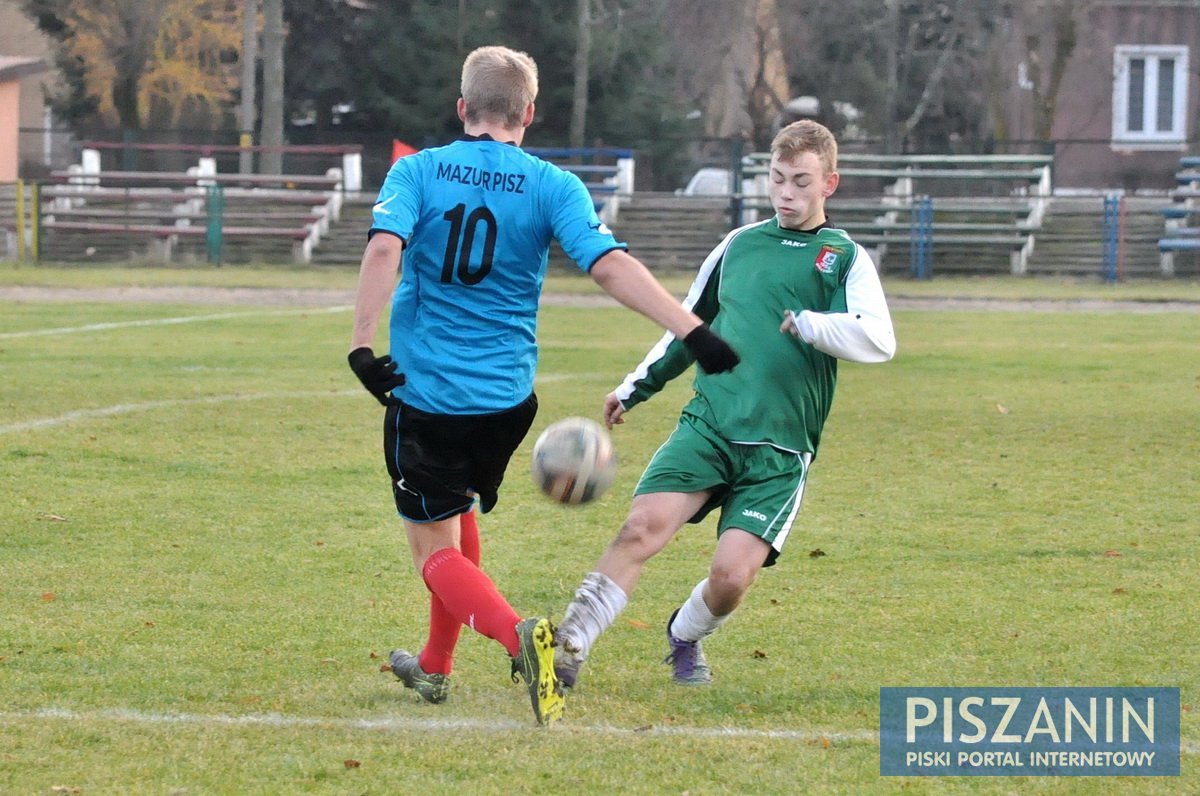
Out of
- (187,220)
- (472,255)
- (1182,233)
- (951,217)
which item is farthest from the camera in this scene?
(187,220)

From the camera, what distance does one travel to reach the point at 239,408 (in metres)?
11.2

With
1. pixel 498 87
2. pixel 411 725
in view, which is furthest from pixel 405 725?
pixel 498 87

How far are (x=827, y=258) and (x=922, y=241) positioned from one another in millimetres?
25468

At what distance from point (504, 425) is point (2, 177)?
4040cm

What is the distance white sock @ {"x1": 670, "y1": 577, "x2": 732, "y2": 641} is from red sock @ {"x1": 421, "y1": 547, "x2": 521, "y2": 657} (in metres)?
0.61

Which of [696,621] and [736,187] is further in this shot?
[736,187]

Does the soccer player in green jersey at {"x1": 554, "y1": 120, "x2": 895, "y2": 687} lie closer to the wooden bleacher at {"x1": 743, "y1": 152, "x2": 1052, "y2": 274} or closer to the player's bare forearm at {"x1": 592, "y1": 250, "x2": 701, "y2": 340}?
the player's bare forearm at {"x1": 592, "y1": 250, "x2": 701, "y2": 340}

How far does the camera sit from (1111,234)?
28453 mm

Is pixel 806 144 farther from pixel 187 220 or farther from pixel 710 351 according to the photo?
pixel 187 220

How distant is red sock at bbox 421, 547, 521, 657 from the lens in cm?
452

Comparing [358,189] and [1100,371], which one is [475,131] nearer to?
Answer: [1100,371]

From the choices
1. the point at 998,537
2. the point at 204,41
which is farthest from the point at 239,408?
the point at 204,41

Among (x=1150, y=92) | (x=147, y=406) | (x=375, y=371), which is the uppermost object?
(x=1150, y=92)

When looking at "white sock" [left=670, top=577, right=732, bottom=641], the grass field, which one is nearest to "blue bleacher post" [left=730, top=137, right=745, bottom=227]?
the grass field
